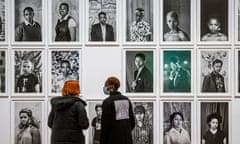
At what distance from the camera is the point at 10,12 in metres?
6.68

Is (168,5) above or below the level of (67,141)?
above

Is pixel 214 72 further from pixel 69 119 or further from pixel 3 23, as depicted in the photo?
pixel 3 23

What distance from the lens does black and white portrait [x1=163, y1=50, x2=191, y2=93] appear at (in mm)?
6551

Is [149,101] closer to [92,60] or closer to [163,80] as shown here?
[163,80]

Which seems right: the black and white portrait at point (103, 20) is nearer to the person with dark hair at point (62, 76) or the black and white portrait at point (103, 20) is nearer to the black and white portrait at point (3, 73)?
the person with dark hair at point (62, 76)

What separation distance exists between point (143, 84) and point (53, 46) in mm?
1612

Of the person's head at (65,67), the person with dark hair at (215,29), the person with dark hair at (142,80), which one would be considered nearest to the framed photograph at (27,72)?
the person's head at (65,67)

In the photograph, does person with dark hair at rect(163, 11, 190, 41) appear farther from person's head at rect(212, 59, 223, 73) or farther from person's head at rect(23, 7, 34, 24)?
person's head at rect(23, 7, 34, 24)

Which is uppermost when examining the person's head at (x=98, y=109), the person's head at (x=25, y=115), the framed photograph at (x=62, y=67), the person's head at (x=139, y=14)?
the person's head at (x=139, y=14)

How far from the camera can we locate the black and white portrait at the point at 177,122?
6.57 metres

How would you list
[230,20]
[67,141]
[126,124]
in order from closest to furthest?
[67,141] < [126,124] < [230,20]

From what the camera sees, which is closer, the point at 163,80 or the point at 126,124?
the point at 126,124

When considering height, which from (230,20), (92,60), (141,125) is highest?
(230,20)

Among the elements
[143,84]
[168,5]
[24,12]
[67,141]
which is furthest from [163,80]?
[24,12]
